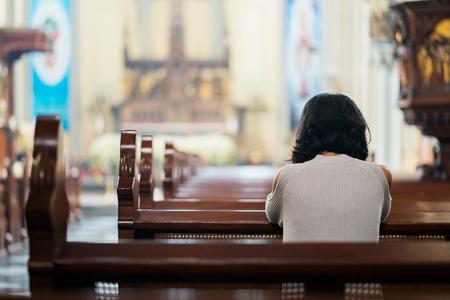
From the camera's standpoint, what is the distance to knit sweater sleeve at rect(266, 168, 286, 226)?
8.55ft

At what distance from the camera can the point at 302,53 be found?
66.0 feet

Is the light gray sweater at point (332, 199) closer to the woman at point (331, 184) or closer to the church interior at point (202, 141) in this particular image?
the woman at point (331, 184)

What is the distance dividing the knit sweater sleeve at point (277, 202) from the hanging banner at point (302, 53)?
16.8 metres

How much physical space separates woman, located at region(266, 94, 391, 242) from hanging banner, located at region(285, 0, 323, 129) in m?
16.7

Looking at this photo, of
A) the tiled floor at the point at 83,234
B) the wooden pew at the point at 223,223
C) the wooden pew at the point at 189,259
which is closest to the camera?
the wooden pew at the point at 189,259

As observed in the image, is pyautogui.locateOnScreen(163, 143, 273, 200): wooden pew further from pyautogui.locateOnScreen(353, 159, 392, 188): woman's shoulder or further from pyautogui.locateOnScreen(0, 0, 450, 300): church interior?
pyautogui.locateOnScreen(353, 159, 392, 188): woman's shoulder

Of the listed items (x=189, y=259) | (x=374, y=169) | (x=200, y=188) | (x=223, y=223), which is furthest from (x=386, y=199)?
(x=200, y=188)

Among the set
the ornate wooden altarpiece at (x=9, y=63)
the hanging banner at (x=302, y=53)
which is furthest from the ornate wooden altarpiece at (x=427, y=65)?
the hanging banner at (x=302, y=53)

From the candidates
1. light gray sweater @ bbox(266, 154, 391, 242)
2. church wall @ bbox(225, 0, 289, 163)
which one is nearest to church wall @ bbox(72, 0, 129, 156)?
church wall @ bbox(225, 0, 289, 163)

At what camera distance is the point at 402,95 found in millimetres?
7633

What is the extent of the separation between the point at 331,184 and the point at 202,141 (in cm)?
1669

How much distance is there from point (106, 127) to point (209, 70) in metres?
2.96

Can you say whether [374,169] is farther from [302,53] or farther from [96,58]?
[96,58]

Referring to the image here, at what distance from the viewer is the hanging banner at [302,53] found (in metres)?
19.9
